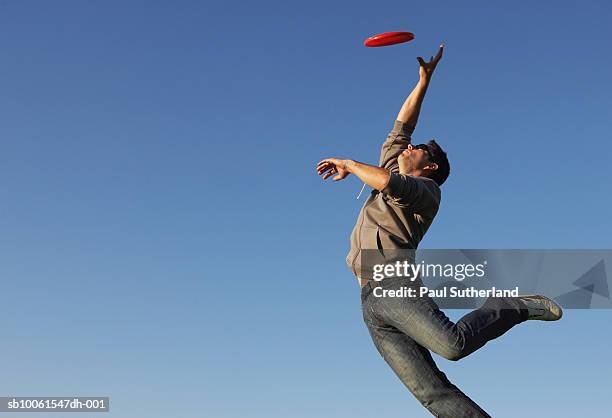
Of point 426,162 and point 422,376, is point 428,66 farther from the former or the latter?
point 422,376

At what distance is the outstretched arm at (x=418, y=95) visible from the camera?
25.5 feet

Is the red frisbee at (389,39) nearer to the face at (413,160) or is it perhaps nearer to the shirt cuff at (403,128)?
the shirt cuff at (403,128)

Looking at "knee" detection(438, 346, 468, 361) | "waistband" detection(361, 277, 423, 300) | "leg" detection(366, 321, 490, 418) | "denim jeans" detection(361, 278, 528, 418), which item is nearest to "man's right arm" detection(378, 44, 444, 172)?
"waistband" detection(361, 277, 423, 300)

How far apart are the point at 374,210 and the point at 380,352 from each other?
133cm

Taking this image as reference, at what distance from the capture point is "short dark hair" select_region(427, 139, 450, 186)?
739 centimetres

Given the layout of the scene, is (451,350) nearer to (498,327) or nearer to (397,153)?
(498,327)

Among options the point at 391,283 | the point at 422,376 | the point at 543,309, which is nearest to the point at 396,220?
the point at 391,283

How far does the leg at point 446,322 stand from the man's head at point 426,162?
4.62ft

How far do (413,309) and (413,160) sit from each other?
5.43 feet

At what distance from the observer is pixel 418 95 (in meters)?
7.94

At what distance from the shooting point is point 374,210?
6.93m

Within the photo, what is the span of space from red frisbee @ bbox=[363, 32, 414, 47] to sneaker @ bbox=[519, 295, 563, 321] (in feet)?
11.2

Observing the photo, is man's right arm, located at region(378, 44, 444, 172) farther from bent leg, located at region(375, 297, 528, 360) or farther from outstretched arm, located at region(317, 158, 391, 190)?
bent leg, located at region(375, 297, 528, 360)

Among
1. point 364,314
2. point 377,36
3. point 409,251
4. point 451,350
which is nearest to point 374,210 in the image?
point 409,251
